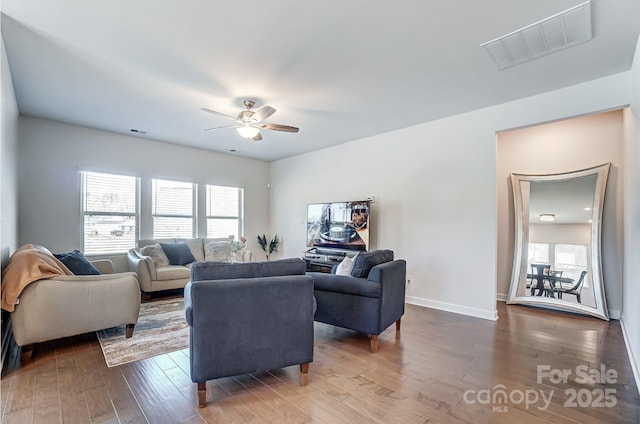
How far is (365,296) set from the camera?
302cm

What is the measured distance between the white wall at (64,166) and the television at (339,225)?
9.84 ft

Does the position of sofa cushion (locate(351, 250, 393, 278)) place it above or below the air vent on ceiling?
below

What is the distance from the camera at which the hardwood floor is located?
6.49ft

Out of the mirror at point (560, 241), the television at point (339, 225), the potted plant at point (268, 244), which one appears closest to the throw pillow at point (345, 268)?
the television at point (339, 225)

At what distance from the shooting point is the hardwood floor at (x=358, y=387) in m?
1.98

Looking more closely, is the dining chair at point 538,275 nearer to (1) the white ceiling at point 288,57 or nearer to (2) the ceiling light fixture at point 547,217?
(2) the ceiling light fixture at point 547,217

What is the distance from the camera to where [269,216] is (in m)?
7.78

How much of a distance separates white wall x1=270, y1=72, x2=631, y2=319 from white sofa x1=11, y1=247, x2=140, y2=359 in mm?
3786

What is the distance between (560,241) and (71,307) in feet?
20.3

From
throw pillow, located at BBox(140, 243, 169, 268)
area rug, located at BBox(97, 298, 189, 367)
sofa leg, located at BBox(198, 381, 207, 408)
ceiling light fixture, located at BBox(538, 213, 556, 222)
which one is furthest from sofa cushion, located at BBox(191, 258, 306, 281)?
ceiling light fixture, located at BBox(538, 213, 556, 222)

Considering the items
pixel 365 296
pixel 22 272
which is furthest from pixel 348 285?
pixel 22 272

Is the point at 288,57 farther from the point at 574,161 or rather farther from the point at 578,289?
the point at 578,289

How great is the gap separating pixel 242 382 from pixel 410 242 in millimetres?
3372

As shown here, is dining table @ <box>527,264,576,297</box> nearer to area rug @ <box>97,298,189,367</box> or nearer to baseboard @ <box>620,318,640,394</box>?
baseboard @ <box>620,318,640,394</box>
